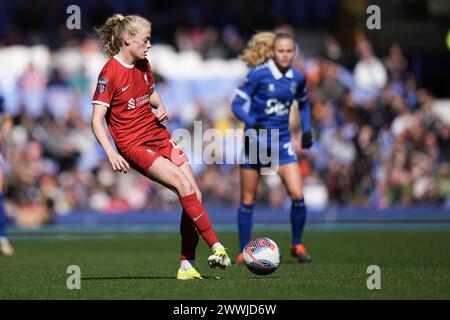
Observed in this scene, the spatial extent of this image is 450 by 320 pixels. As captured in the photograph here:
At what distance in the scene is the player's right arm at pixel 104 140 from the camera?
27.7 feet

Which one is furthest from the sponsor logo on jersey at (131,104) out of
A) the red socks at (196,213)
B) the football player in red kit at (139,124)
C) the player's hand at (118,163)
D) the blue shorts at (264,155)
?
the blue shorts at (264,155)

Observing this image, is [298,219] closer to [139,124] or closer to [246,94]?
[246,94]

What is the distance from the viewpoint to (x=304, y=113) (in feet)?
39.9

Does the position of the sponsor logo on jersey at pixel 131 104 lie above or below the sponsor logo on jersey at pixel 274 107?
above

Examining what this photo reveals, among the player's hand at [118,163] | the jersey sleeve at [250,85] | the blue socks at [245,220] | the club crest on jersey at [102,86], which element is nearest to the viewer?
the player's hand at [118,163]

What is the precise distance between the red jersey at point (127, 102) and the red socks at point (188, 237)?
31.2 inches

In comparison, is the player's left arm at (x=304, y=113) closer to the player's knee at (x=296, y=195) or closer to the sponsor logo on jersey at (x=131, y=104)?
the player's knee at (x=296, y=195)

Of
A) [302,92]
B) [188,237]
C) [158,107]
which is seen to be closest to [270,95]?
[302,92]

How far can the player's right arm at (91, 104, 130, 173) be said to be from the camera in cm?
845

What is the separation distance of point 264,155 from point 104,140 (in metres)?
3.48

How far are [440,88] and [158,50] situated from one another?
6.83m

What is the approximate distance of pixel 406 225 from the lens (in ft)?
62.7
